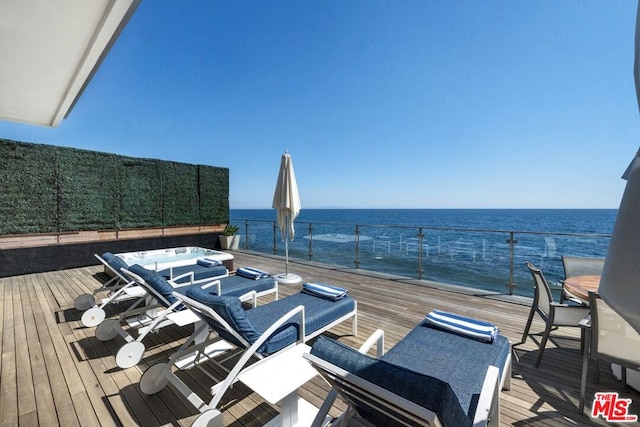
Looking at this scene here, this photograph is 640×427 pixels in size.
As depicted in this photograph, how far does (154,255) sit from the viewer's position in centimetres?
693

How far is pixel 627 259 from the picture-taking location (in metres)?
0.63

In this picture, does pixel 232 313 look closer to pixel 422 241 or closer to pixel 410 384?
pixel 410 384

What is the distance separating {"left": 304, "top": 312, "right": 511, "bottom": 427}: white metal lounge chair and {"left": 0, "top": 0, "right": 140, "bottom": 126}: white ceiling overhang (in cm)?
353

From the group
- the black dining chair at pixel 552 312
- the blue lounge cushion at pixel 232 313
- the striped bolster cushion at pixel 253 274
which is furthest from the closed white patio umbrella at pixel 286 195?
the black dining chair at pixel 552 312

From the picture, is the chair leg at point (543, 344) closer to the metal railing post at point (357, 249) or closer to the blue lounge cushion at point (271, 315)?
the blue lounge cushion at point (271, 315)

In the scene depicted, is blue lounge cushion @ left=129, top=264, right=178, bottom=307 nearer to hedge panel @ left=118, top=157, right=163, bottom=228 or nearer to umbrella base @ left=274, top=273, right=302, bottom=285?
umbrella base @ left=274, top=273, right=302, bottom=285

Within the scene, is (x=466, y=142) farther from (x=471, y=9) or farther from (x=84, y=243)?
(x=84, y=243)

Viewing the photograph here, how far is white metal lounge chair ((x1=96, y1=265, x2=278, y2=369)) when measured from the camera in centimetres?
265

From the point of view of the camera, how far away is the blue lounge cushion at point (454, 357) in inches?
67.7

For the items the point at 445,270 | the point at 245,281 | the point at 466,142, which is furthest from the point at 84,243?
the point at 466,142

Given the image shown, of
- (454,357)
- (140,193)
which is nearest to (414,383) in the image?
(454,357)

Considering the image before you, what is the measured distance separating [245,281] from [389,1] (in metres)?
6.44

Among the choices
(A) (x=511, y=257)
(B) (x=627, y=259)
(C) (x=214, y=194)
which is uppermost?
(C) (x=214, y=194)

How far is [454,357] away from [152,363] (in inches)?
110
